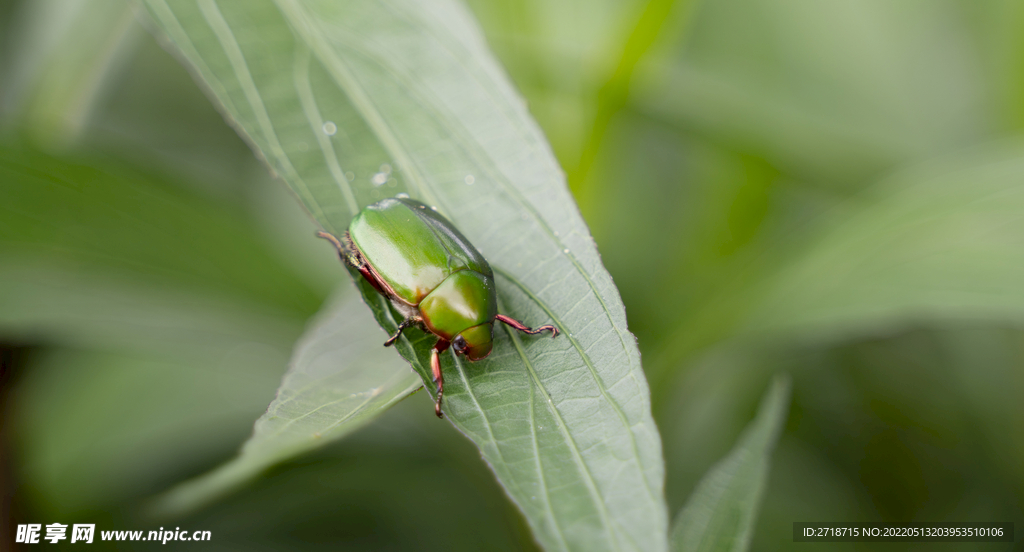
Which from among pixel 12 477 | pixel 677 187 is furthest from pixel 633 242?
pixel 12 477

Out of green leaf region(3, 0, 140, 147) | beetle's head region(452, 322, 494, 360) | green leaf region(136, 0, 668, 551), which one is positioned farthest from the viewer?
green leaf region(3, 0, 140, 147)

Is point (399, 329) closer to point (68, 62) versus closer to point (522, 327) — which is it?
point (522, 327)

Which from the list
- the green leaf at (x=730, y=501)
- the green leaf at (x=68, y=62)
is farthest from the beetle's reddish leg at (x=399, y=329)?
the green leaf at (x=68, y=62)

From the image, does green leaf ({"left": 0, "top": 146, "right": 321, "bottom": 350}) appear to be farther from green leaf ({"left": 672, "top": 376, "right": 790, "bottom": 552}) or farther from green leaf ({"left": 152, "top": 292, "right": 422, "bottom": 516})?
green leaf ({"left": 672, "top": 376, "right": 790, "bottom": 552})

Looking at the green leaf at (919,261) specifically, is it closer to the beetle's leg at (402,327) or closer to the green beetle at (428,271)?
the green beetle at (428,271)

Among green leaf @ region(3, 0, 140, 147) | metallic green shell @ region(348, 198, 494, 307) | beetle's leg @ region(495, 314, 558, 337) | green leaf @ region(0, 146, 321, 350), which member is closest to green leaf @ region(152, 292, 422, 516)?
metallic green shell @ region(348, 198, 494, 307)

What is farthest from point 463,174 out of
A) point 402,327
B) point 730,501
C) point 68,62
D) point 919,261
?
point 68,62
